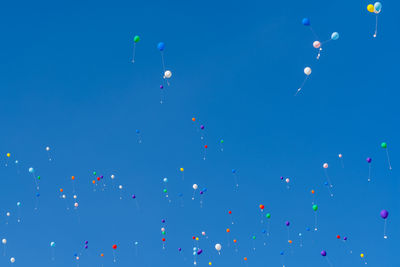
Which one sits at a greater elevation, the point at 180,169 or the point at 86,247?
the point at 180,169

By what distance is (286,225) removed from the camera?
14742mm

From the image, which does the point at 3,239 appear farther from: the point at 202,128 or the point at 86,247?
the point at 202,128

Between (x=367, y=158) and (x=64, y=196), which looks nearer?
(x=367, y=158)

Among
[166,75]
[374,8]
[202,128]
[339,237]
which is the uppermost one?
[202,128]

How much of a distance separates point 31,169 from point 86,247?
295cm

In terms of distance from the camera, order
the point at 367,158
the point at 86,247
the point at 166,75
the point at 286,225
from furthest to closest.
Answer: the point at 86,247 → the point at 286,225 → the point at 367,158 → the point at 166,75

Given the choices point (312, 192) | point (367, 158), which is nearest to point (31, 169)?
point (312, 192)

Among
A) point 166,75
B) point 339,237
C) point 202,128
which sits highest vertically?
point 202,128

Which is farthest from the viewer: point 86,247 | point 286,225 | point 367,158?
point 86,247

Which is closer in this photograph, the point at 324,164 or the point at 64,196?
the point at 324,164

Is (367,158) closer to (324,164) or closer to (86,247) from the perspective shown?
(324,164)

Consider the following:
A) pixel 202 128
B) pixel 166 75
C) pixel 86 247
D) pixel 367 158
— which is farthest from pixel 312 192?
pixel 86 247

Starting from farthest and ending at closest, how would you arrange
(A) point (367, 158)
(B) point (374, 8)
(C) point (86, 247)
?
(C) point (86, 247) → (A) point (367, 158) → (B) point (374, 8)

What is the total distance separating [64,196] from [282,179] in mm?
6737
